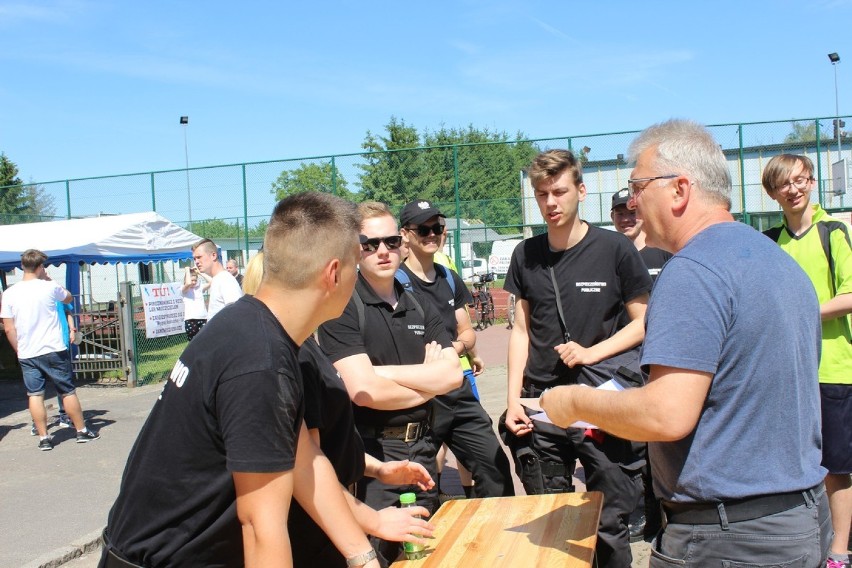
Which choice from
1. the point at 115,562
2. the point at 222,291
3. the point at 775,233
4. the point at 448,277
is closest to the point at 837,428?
the point at 775,233

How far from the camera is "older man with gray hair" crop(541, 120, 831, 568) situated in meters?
1.83

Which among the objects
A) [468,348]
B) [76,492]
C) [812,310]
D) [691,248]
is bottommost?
[76,492]

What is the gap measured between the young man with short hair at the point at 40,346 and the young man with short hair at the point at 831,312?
24.0ft

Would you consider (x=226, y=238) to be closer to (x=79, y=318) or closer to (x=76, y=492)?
(x=79, y=318)

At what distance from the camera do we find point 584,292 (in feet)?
11.9

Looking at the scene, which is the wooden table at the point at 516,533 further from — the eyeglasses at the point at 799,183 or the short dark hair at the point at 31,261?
the short dark hair at the point at 31,261

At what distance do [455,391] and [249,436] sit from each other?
2.62 meters

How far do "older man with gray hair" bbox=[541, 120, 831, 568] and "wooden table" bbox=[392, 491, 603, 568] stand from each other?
45cm

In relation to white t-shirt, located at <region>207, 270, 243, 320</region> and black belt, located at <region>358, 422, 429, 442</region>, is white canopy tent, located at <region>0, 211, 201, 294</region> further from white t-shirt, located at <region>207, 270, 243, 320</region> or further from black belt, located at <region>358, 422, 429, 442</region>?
black belt, located at <region>358, 422, 429, 442</region>

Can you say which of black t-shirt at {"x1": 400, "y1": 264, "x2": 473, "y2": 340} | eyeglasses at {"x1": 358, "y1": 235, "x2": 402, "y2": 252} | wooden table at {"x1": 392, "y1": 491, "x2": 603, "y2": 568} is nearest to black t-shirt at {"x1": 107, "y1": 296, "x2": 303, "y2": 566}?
wooden table at {"x1": 392, "y1": 491, "x2": 603, "y2": 568}

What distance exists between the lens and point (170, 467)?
1.79 meters

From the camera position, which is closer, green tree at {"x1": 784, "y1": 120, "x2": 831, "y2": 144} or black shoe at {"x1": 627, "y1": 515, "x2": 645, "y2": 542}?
black shoe at {"x1": 627, "y1": 515, "x2": 645, "y2": 542}

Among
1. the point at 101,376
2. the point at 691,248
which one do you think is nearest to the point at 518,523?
the point at 691,248

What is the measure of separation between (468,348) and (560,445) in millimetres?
1519
